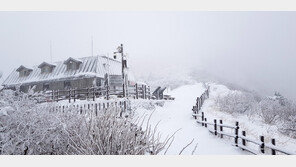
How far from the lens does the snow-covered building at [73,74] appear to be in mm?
20697

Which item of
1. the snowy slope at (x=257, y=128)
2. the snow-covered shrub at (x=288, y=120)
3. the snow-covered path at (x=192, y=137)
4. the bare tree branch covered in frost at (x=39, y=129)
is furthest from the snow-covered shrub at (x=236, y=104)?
the bare tree branch covered in frost at (x=39, y=129)

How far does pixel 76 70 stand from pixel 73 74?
545mm

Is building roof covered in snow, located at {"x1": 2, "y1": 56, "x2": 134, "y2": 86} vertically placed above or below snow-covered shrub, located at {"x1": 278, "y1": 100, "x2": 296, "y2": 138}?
above

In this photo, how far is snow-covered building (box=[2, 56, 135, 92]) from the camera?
67.9 feet

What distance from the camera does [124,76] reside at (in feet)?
46.1

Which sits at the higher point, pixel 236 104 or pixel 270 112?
pixel 236 104

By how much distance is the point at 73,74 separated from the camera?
68.6 feet

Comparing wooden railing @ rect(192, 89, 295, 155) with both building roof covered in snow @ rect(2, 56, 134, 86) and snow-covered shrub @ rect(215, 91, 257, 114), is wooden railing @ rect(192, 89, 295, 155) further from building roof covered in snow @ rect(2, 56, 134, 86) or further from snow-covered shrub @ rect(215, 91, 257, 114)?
building roof covered in snow @ rect(2, 56, 134, 86)

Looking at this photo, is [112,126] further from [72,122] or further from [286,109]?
[286,109]

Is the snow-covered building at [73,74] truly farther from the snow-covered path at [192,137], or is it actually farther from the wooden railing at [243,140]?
the wooden railing at [243,140]

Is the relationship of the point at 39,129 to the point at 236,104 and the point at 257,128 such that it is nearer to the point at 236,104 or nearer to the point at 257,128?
the point at 257,128

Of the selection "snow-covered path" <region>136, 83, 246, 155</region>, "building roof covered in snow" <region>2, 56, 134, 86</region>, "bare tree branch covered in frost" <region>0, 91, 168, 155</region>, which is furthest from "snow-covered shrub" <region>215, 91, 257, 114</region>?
"bare tree branch covered in frost" <region>0, 91, 168, 155</region>

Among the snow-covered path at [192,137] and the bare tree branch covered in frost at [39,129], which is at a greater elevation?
the bare tree branch covered in frost at [39,129]

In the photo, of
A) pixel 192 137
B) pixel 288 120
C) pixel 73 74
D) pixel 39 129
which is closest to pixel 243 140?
pixel 192 137
